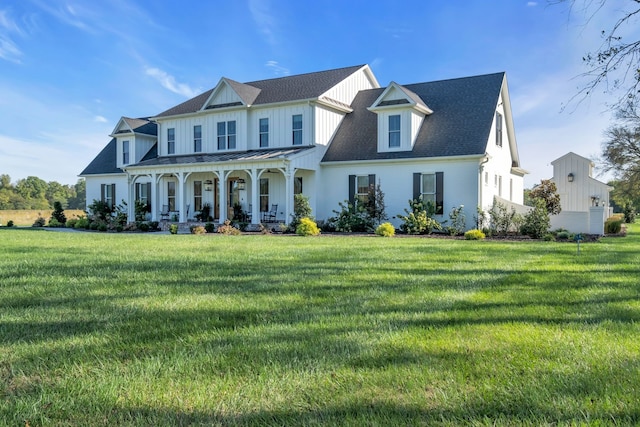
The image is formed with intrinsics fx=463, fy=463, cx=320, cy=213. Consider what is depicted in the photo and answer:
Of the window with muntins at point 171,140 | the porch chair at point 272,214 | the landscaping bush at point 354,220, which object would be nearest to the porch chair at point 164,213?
→ the window with muntins at point 171,140

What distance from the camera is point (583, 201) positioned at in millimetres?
32094

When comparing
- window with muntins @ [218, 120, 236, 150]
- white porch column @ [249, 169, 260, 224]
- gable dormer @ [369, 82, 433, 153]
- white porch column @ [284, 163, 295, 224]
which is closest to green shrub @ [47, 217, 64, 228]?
window with muntins @ [218, 120, 236, 150]

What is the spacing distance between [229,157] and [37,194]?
7351cm

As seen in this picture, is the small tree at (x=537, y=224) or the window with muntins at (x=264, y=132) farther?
the window with muntins at (x=264, y=132)

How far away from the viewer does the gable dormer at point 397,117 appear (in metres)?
20.4

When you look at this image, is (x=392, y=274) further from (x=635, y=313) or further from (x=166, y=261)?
(x=166, y=261)

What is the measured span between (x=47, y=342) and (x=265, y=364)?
1.88 meters

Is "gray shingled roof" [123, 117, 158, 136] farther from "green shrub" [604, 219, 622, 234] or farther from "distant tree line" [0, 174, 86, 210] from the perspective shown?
"distant tree line" [0, 174, 86, 210]

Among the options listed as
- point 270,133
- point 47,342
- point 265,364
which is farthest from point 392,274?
point 270,133

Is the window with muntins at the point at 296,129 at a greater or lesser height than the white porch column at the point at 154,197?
greater

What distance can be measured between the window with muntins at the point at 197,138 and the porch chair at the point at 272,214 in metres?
5.82

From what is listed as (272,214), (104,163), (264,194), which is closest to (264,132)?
(264,194)

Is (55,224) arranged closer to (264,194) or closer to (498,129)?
(264,194)

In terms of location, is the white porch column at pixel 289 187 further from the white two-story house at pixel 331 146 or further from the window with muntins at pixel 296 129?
the window with muntins at pixel 296 129
